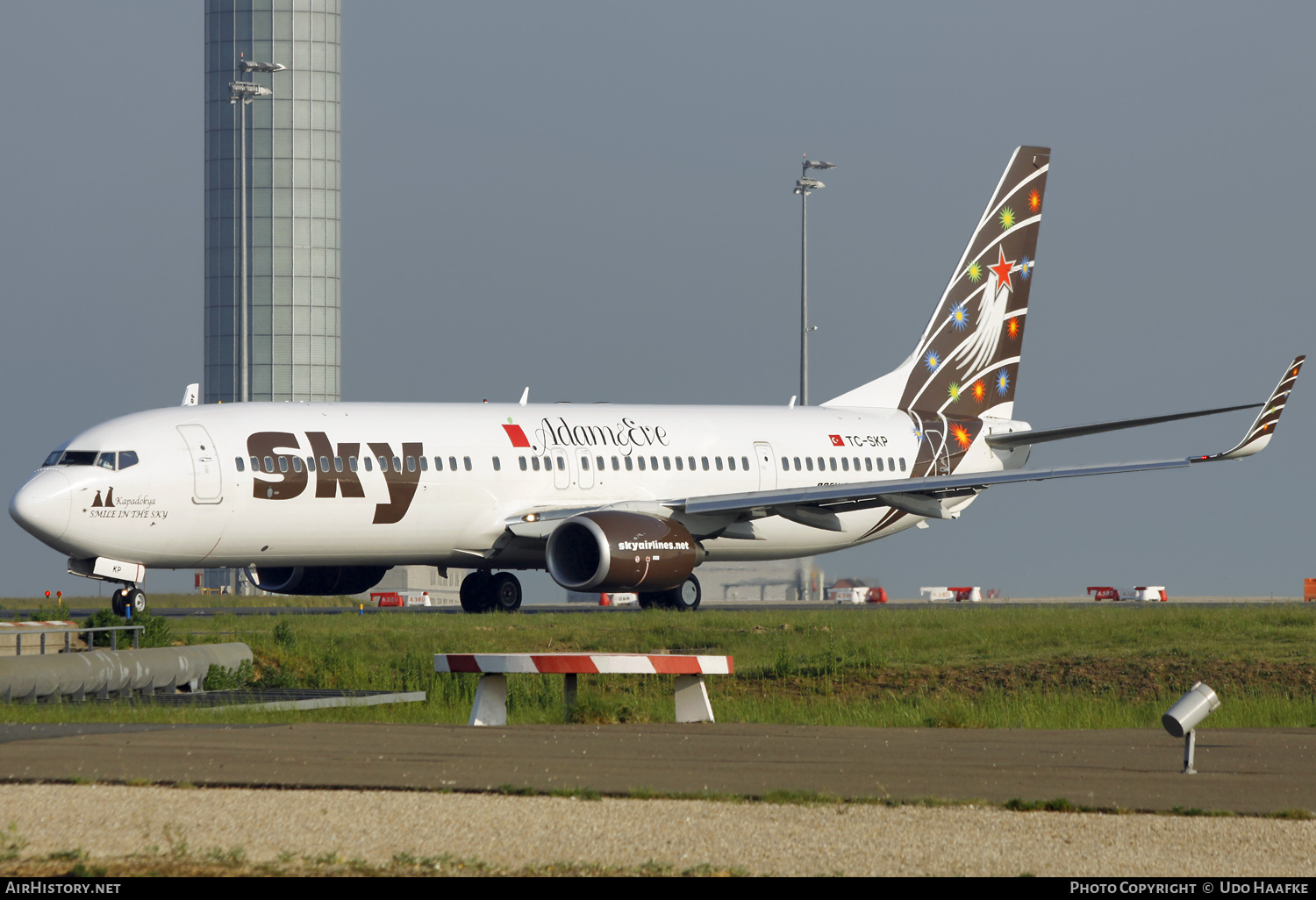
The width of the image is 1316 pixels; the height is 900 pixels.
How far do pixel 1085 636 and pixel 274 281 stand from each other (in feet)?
180

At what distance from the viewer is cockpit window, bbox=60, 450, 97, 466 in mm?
25734

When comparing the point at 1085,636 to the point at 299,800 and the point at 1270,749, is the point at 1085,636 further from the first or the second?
the point at 299,800

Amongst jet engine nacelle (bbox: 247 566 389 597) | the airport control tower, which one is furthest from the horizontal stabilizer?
the airport control tower

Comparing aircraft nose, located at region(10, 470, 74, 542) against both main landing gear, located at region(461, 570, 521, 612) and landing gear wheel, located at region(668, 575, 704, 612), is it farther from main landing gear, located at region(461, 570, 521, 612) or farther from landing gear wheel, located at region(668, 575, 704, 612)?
landing gear wheel, located at region(668, 575, 704, 612)

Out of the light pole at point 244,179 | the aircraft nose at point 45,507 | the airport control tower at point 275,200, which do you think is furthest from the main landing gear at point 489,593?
the airport control tower at point 275,200

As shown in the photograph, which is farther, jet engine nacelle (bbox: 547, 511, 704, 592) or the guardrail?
jet engine nacelle (bbox: 547, 511, 704, 592)

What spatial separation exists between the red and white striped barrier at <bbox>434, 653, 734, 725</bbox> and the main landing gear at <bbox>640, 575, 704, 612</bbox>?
19234 mm

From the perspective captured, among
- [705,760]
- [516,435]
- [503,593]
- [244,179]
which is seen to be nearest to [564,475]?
[516,435]

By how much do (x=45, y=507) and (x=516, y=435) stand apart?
26.8 ft

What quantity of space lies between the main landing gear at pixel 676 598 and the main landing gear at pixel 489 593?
2593mm

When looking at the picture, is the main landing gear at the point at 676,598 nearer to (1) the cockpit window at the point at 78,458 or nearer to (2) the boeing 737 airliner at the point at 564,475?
(2) the boeing 737 airliner at the point at 564,475

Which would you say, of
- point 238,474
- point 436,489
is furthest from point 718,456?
point 238,474

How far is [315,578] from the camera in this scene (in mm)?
30906

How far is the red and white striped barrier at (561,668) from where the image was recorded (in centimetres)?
1299
